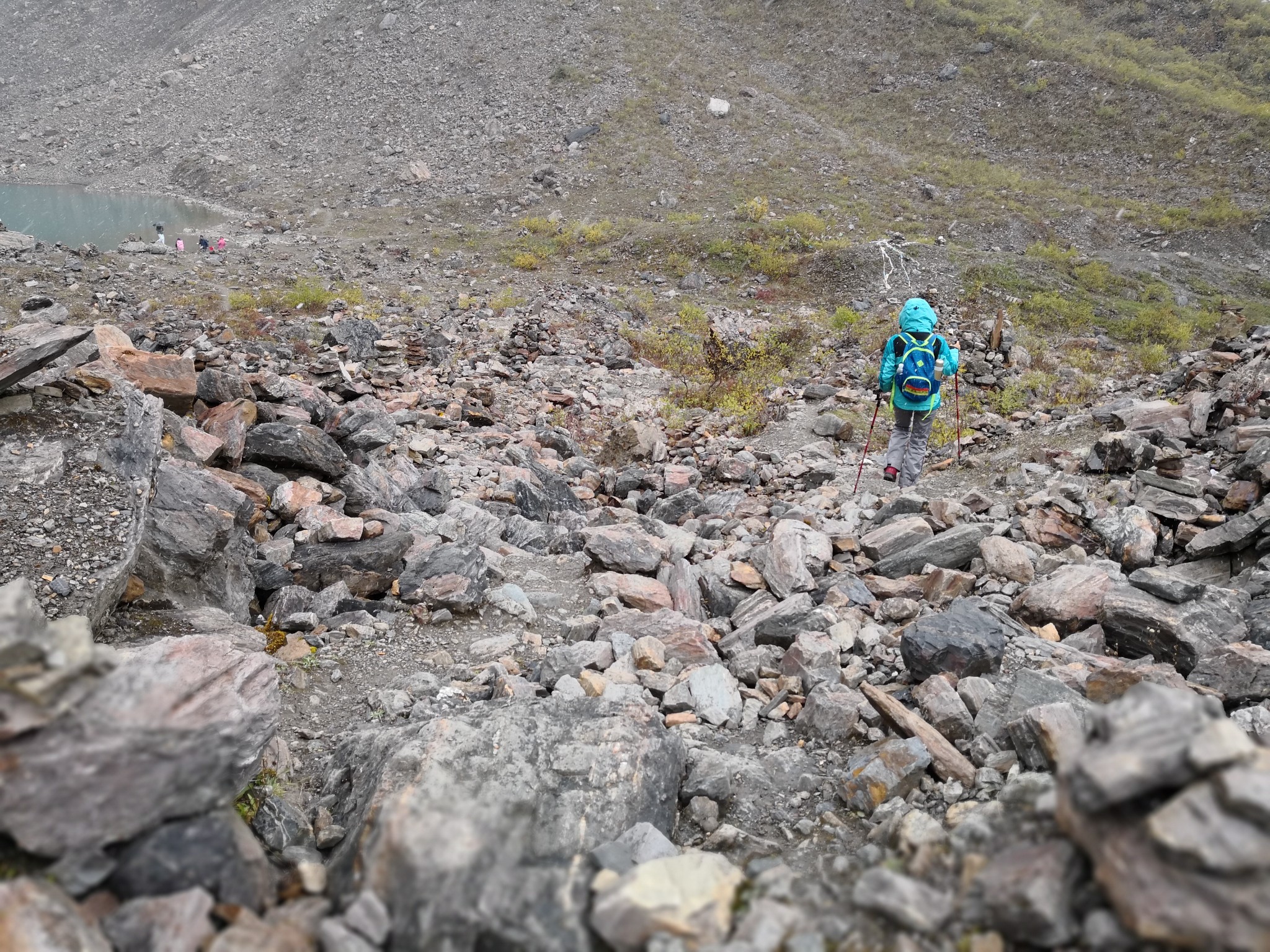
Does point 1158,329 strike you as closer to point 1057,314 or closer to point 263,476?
point 1057,314

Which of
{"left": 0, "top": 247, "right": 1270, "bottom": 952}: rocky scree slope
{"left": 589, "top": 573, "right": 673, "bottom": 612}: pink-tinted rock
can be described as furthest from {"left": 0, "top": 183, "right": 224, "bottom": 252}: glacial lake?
{"left": 589, "top": 573, "right": 673, "bottom": 612}: pink-tinted rock

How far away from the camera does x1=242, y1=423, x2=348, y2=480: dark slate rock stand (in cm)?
689

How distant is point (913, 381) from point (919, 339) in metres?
0.45

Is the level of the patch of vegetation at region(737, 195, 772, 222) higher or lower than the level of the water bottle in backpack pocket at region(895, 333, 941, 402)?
lower

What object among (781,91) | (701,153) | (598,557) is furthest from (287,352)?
(781,91)

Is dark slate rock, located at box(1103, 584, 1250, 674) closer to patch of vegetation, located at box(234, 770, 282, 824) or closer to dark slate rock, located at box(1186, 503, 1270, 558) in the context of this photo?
dark slate rock, located at box(1186, 503, 1270, 558)

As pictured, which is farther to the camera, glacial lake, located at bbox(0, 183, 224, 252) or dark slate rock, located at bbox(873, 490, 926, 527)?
glacial lake, located at bbox(0, 183, 224, 252)

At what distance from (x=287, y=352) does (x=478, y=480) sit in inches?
205

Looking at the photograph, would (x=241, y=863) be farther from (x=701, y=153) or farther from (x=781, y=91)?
(x=781, y=91)

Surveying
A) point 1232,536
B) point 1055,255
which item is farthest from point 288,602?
point 1055,255

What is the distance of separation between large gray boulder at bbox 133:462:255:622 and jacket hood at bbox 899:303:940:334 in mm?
6604

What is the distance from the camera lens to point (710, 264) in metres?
21.7

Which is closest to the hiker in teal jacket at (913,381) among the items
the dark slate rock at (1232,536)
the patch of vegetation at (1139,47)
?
the dark slate rock at (1232,536)

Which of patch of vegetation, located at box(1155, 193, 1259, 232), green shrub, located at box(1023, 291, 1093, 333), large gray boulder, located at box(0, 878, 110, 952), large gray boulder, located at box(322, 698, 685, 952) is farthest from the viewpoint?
patch of vegetation, located at box(1155, 193, 1259, 232)
